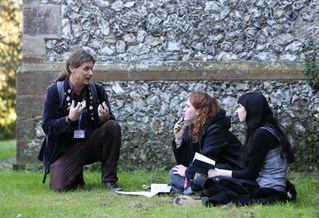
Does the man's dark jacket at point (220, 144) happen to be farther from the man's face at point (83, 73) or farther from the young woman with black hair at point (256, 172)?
the man's face at point (83, 73)

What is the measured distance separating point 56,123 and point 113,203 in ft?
3.88

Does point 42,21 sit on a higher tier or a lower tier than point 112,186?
higher

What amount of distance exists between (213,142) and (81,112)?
139 cm

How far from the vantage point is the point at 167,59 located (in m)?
9.32

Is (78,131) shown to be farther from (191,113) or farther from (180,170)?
(191,113)

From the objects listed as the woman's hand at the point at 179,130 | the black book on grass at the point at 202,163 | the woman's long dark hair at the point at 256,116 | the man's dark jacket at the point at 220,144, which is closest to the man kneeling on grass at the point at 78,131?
the woman's hand at the point at 179,130

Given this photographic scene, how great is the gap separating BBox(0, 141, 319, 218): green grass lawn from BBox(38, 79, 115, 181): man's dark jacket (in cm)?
40

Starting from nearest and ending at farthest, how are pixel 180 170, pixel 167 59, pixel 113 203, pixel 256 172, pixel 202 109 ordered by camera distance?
pixel 256 172
pixel 113 203
pixel 202 109
pixel 180 170
pixel 167 59

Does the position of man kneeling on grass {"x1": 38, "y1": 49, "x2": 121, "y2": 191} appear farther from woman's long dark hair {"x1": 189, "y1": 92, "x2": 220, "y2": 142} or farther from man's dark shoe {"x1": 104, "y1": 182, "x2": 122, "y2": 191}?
woman's long dark hair {"x1": 189, "y1": 92, "x2": 220, "y2": 142}

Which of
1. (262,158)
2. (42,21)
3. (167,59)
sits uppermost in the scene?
(42,21)

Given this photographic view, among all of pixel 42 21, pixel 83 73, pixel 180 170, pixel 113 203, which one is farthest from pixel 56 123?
pixel 42 21

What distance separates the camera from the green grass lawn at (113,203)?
604 cm

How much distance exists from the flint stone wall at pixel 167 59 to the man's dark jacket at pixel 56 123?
4.68ft

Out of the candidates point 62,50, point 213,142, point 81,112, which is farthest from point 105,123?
point 62,50
